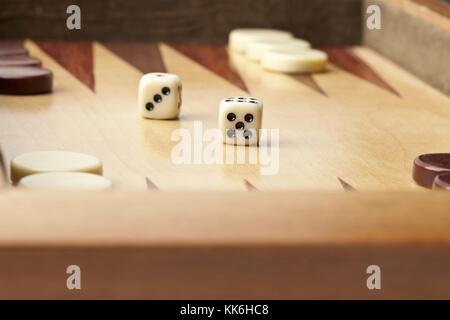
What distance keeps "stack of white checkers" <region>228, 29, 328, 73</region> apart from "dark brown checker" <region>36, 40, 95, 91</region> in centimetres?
49

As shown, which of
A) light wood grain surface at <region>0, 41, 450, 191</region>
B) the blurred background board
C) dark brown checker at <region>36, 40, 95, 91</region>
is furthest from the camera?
the blurred background board

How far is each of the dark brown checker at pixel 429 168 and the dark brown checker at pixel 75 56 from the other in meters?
1.14

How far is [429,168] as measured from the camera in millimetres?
1722

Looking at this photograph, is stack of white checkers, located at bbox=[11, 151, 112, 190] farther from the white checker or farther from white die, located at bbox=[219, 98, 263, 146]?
the white checker

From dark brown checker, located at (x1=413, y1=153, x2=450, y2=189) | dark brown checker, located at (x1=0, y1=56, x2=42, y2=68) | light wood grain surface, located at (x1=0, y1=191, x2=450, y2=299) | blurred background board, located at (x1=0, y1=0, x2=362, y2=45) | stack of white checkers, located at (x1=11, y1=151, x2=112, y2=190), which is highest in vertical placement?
blurred background board, located at (x1=0, y1=0, x2=362, y2=45)

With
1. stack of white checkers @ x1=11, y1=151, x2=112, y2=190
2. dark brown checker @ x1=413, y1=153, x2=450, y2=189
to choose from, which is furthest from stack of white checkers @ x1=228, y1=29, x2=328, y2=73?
stack of white checkers @ x1=11, y1=151, x2=112, y2=190

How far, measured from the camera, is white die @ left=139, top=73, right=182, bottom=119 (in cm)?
229

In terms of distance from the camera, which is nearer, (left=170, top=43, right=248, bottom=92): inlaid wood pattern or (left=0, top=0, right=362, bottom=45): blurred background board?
(left=170, top=43, right=248, bottom=92): inlaid wood pattern

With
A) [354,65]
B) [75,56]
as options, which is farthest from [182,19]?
[354,65]

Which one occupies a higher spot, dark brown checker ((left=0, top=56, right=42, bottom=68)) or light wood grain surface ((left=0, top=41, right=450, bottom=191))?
dark brown checker ((left=0, top=56, right=42, bottom=68))

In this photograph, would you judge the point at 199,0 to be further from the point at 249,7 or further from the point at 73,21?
the point at 73,21

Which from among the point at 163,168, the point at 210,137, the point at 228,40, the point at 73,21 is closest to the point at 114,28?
the point at 73,21

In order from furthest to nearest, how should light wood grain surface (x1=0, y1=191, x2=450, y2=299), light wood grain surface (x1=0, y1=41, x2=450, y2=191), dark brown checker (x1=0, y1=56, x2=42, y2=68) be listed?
dark brown checker (x1=0, y1=56, x2=42, y2=68)
light wood grain surface (x1=0, y1=41, x2=450, y2=191)
light wood grain surface (x1=0, y1=191, x2=450, y2=299)

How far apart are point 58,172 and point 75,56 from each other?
1693 mm
